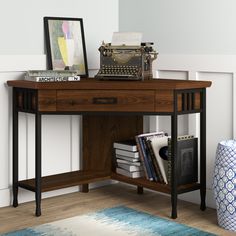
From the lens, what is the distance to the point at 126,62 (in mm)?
3221

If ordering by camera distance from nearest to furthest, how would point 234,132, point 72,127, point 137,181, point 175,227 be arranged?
point 175,227 → point 234,132 → point 137,181 → point 72,127

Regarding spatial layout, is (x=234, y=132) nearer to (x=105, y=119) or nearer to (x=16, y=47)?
(x=105, y=119)

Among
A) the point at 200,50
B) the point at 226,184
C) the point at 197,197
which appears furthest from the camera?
the point at 197,197

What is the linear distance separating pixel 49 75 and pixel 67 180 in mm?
662

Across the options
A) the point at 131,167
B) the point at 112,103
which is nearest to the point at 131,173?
the point at 131,167

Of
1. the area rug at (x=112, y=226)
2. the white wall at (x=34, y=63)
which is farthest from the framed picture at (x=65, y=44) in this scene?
the area rug at (x=112, y=226)

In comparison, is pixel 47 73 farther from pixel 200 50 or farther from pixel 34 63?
pixel 200 50

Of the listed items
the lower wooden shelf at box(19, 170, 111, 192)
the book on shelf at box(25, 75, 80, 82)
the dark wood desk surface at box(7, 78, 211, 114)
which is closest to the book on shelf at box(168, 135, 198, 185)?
the dark wood desk surface at box(7, 78, 211, 114)

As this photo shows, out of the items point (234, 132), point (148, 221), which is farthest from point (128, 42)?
point (148, 221)

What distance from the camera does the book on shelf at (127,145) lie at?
3427 millimetres

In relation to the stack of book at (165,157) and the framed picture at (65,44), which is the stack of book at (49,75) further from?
the stack of book at (165,157)

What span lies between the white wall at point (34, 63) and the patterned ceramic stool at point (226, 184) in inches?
43.8

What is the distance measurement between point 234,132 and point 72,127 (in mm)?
1057

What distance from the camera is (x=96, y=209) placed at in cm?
323
